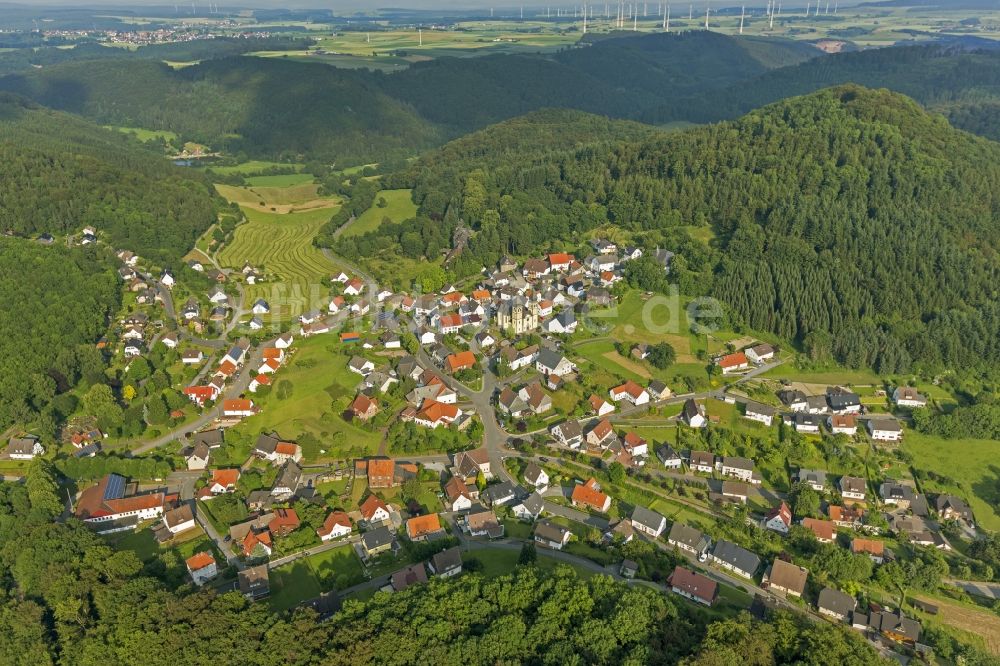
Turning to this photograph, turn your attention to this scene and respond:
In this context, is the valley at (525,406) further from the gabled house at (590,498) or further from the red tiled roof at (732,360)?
the red tiled roof at (732,360)

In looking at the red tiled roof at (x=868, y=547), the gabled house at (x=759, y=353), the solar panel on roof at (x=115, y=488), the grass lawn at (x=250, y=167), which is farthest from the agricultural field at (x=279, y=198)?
the red tiled roof at (x=868, y=547)

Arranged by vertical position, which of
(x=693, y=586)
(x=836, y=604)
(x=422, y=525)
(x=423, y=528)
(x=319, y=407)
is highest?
(x=319, y=407)

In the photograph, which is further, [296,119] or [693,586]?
[296,119]

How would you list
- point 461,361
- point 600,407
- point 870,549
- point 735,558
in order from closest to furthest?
point 735,558, point 870,549, point 600,407, point 461,361

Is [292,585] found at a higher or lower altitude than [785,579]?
higher

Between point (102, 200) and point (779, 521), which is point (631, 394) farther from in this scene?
point (102, 200)

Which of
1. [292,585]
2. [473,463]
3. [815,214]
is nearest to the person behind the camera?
[292,585]

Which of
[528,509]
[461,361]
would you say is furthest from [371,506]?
[461,361]

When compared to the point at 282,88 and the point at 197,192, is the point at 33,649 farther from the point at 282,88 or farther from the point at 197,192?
the point at 282,88
